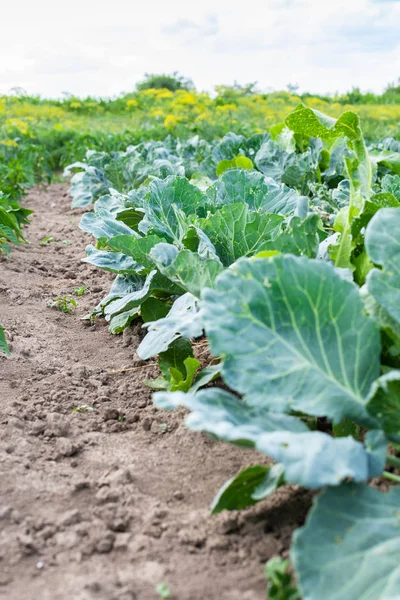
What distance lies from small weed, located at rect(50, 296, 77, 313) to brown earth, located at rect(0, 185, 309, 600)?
494 millimetres

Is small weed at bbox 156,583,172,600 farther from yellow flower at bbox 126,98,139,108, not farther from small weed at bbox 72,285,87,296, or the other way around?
yellow flower at bbox 126,98,139,108

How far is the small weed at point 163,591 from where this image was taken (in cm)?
140

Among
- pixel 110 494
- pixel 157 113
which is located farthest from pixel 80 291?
pixel 157 113

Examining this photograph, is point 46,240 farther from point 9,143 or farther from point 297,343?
point 297,343

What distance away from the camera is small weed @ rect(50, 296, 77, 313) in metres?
3.66

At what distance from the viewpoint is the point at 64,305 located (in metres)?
3.69

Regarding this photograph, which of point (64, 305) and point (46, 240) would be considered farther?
point (46, 240)

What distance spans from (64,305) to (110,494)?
199 cm

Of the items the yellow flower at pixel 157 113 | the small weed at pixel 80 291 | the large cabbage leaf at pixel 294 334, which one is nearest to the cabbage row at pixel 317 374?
the large cabbage leaf at pixel 294 334

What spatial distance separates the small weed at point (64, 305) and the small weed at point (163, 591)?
7.87ft

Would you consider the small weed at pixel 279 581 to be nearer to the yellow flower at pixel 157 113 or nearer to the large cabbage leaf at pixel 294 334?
the large cabbage leaf at pixel 294 334

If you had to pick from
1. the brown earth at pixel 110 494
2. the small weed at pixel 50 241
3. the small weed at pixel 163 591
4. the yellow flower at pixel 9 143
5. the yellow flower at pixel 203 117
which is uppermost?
the yellow flower at pixel 203 117

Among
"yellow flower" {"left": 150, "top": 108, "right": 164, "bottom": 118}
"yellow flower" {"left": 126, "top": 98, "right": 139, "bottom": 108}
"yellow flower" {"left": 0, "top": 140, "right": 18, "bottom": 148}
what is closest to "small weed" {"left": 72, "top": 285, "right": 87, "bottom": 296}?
"yellow flower" {"left": 0, "top": 140, "right": 18, "bottom": 148}

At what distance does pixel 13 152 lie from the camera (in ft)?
27.6
